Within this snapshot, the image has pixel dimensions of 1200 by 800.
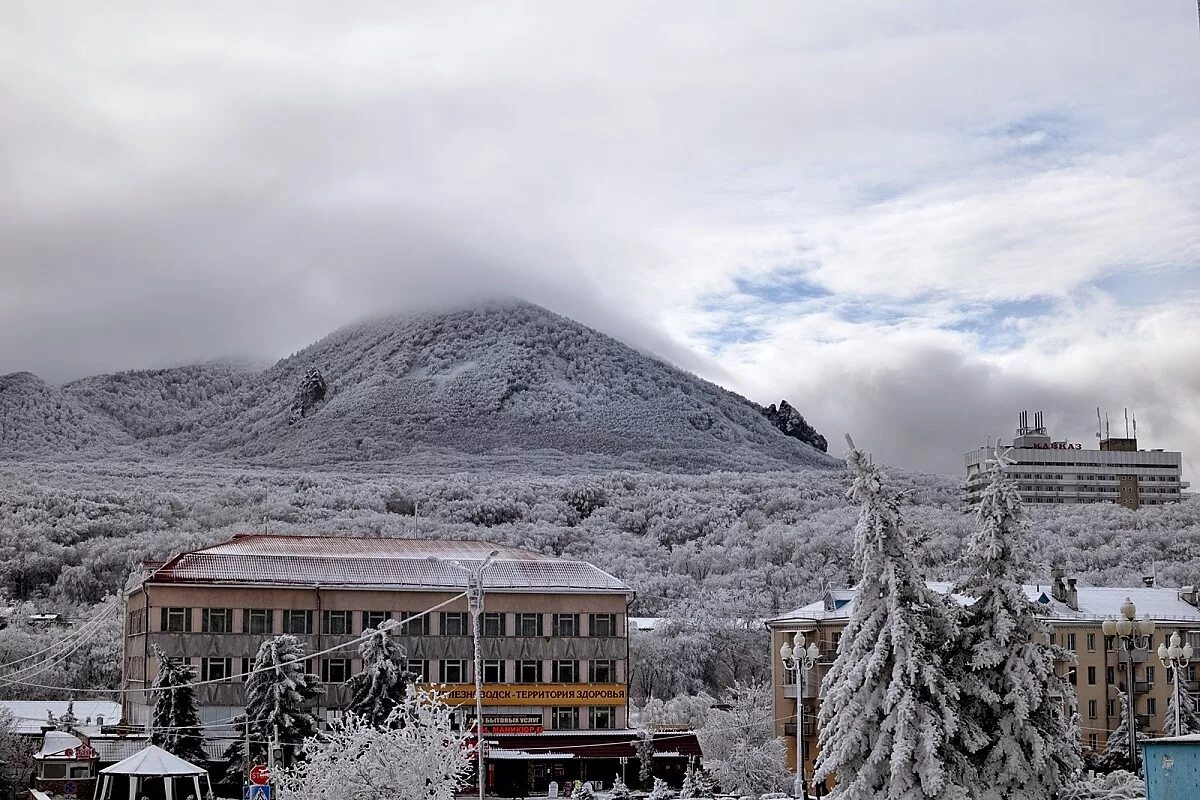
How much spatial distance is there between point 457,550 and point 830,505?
349ft

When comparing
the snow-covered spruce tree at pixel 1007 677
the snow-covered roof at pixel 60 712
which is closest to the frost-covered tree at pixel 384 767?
the snow-covered spruce tree at pixel 1007 677

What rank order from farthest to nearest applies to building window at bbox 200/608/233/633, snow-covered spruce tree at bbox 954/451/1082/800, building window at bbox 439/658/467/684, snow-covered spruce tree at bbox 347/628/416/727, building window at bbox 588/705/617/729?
building window at bbox 588/705/617/729 → building window at bbox 439/658/467/684 → building window at bbox 200/608/233/633 → snow-covered spruce tree at bbox 347/628/416/727 → snow-covered spruce tree at bbox 954/451/1082/800

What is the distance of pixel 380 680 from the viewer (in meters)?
61.1

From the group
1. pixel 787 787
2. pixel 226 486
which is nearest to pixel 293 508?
pixel 226 486

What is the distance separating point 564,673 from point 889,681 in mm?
38167

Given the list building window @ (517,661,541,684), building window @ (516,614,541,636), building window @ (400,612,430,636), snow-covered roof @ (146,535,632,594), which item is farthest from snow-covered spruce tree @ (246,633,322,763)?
building window @ (516,614,541,636)

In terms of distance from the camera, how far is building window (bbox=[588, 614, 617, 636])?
71688mm

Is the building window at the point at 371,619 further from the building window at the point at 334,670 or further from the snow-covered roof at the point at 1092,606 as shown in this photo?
the snow-covered roof at the point at 1092,606

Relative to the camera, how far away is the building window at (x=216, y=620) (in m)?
67.2

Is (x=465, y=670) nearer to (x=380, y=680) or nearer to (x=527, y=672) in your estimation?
(x=527, y=672)

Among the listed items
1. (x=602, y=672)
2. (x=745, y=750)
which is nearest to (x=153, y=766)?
(x=745, y=750)

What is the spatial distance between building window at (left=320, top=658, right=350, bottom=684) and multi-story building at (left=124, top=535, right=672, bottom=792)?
41mm

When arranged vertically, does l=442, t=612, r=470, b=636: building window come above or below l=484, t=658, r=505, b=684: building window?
above

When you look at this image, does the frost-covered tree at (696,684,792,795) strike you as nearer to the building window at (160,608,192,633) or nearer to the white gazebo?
the white gazebo
